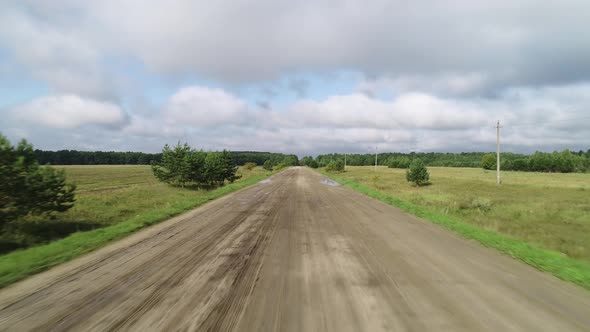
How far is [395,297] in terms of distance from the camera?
407 centimetres

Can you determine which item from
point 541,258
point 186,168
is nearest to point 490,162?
point 186,168

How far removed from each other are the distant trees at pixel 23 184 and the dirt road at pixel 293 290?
750 centimetres

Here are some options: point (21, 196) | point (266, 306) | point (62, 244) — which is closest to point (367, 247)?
point (266, 306)

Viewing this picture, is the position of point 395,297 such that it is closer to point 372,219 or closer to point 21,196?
point 372,219

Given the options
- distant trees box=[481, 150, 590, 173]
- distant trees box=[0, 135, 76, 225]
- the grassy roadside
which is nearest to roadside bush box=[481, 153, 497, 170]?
distant trees box=[481, 150, 590, 173]

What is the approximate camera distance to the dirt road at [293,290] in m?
3.41

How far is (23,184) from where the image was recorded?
11.2 metres

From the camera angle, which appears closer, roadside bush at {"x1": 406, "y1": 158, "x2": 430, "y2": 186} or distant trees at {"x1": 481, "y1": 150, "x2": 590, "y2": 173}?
roadside bush at {"x1": 406, "y1": 158, "x2": 430, "y2": 186}

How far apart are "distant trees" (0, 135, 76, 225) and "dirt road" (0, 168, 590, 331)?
24.6ft

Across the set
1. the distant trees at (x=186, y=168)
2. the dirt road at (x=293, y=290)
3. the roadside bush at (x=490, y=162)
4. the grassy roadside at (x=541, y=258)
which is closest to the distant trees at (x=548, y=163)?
the roadside bush at (x=490, y=162)

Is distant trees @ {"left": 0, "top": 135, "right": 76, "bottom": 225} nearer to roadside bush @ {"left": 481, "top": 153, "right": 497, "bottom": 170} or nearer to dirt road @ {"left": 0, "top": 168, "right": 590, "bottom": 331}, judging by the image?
dirt road @ {"left": 0, "top": 168, "right": 590, "bottom": 331}

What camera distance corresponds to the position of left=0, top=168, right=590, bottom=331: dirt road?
3410 millimetres

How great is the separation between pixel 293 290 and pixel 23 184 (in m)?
13.2

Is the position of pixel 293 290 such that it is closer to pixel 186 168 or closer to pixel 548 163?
pixel 186 168
